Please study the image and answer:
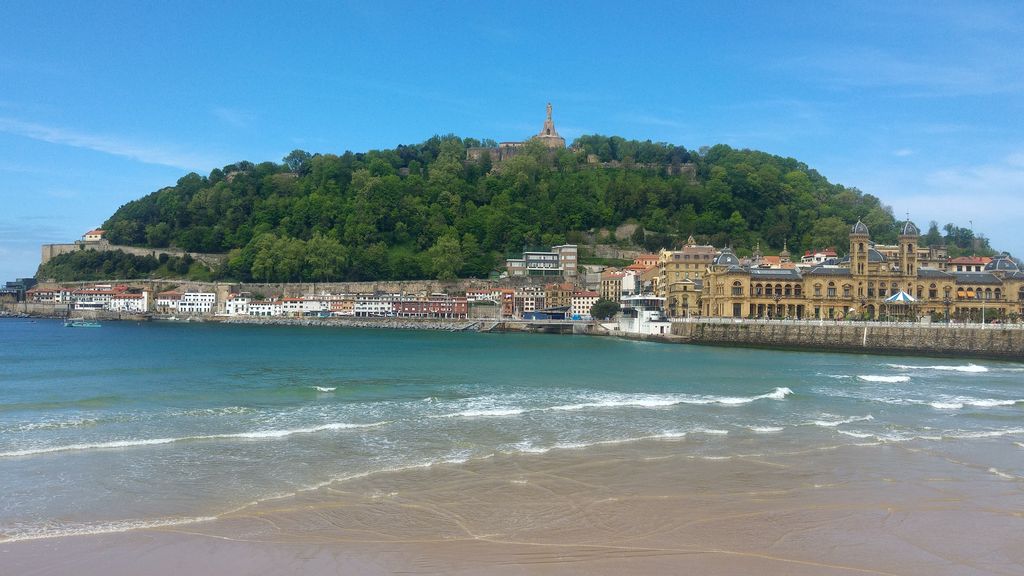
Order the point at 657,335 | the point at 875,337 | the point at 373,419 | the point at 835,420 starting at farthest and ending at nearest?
the point at 657,335, the point at 875,337, the point at 835,420, the point at 373,419

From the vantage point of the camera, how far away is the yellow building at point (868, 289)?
6072 centimetres

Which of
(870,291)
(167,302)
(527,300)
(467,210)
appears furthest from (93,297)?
→ (870,291)

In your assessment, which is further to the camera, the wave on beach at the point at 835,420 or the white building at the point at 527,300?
the white building at the point at 527,300

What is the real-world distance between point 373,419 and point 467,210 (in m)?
95.6

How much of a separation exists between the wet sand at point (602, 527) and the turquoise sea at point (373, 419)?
3.24 ft

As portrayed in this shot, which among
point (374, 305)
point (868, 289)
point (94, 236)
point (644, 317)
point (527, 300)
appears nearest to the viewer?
point (868, 289)

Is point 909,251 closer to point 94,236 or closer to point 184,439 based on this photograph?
point 184,439

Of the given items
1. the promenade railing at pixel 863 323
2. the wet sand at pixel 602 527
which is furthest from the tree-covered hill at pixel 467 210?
the wet sand at pixel 602 527

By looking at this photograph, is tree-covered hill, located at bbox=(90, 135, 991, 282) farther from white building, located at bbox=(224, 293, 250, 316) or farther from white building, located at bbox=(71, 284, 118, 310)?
white building, located at bbox=(71, 284, 118, 310)

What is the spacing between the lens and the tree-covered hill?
10400 cm

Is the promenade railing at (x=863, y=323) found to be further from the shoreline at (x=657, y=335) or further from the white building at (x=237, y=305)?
the white building at (x=237, y=305)

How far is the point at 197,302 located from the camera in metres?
103

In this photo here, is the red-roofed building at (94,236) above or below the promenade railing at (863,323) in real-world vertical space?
above

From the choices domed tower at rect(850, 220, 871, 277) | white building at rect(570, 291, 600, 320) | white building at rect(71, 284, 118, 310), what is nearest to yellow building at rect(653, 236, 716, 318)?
white building at rect(570, 291, 600, 320)
